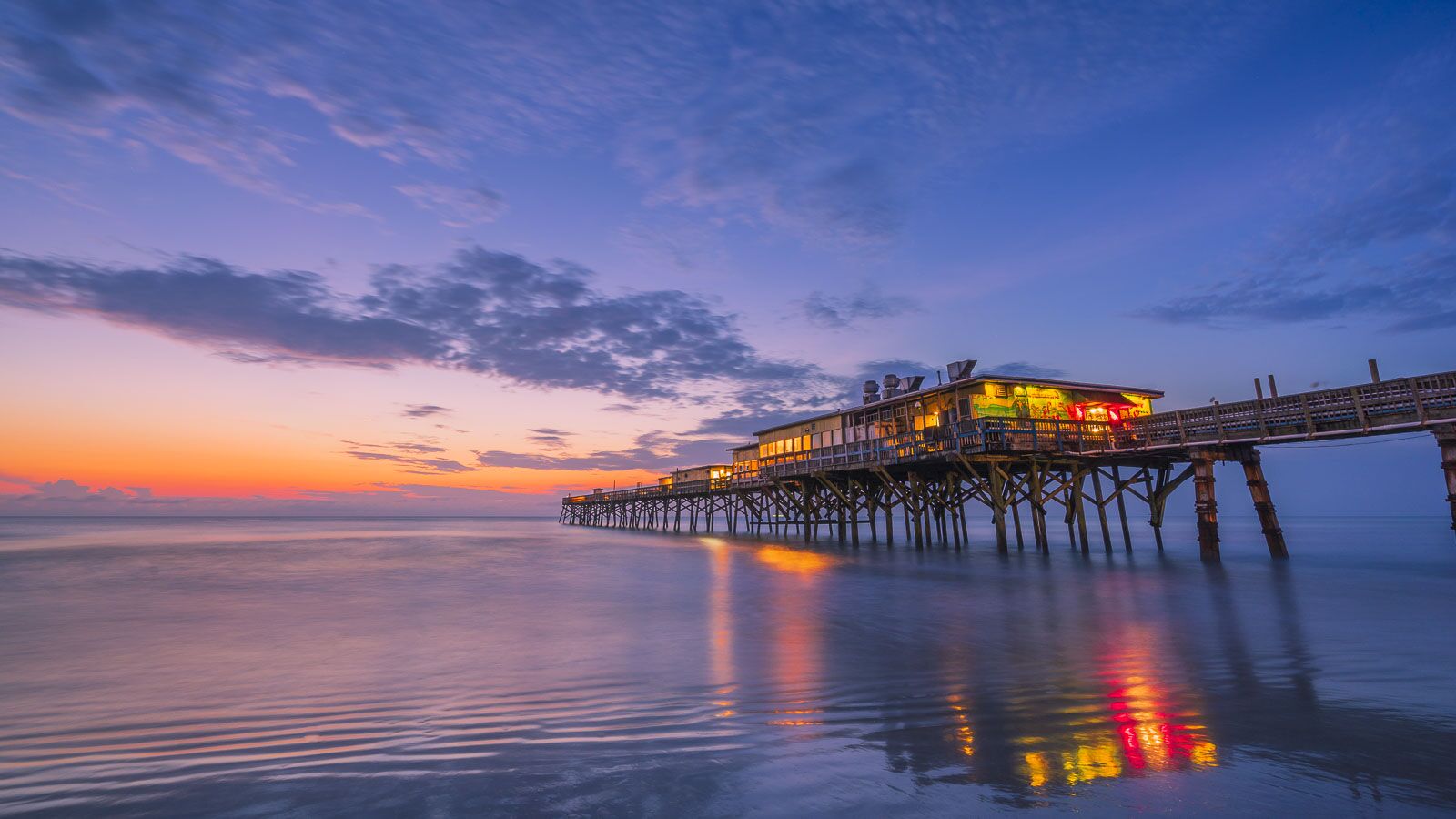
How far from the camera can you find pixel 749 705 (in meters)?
7.83

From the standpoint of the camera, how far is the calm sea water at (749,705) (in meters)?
5.25

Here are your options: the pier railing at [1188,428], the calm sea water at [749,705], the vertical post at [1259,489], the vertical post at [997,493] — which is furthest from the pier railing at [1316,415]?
the vertical post at [997,493]

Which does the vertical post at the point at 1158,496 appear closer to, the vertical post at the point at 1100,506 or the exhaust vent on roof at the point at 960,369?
the vertical post at the point at 1100,506

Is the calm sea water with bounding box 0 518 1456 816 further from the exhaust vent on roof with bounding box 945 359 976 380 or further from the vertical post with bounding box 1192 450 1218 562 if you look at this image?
the exhaust vent on roof with bounding box 945 359 976 380

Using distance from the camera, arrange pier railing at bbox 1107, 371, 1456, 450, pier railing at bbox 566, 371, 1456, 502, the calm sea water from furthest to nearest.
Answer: pier railing at bbox 566, 371, 1456, 502, pier railing at bbox 1107, 371, 1456, 450, the calm sea water

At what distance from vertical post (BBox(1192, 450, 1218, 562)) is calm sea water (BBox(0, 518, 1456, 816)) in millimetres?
5557

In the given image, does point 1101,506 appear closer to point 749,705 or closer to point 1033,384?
point 1033,384

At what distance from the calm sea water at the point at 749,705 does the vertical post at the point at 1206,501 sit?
556 centimetres

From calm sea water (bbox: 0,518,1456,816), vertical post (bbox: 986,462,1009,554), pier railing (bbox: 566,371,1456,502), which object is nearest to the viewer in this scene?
calm sea water (bbox: 0,518,1456,816)

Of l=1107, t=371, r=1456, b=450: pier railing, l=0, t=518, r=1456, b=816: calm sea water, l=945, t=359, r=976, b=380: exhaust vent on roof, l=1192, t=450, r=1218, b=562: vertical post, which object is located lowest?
l=0, t=518, r=1456, b=816: calm sea water

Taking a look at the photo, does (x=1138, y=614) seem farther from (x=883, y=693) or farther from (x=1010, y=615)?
(x=883, y=693)

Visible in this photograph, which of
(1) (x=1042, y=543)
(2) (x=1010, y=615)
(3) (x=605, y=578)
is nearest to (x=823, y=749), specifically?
(2) (x=1010, y=615)

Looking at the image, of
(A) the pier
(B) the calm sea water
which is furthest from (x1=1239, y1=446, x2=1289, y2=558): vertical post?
(B) the calm sea water

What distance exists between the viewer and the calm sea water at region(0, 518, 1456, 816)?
5250 mm
